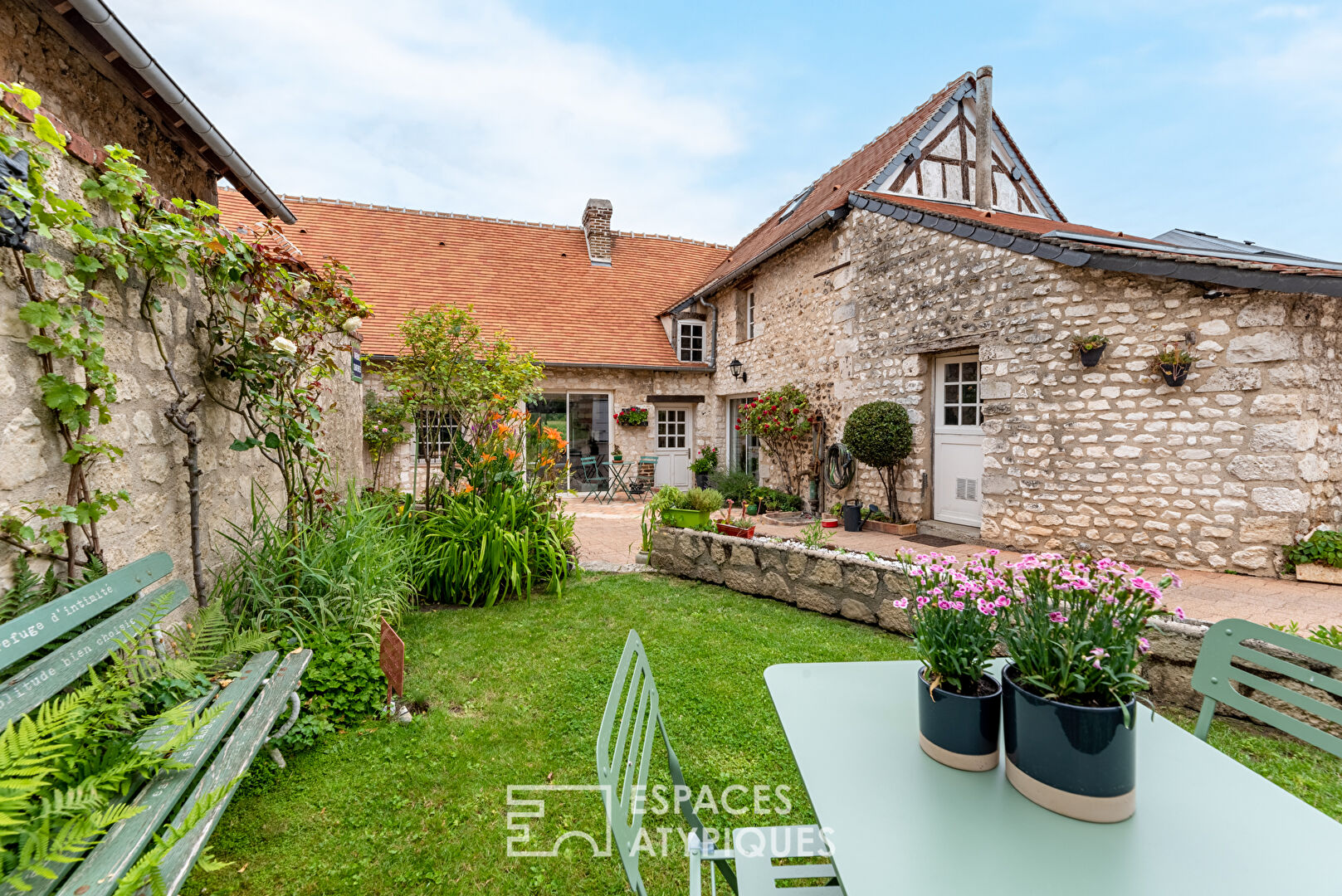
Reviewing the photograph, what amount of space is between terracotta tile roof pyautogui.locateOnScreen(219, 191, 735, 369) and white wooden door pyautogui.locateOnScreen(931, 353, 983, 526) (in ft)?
18.3

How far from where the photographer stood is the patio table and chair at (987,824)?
2.86ft

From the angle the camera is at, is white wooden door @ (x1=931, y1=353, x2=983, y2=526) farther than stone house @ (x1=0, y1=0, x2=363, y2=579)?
Yes

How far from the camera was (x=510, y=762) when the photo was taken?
2316mm

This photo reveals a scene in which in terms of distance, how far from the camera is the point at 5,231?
4.92 feet

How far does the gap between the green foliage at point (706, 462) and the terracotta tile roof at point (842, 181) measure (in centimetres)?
313

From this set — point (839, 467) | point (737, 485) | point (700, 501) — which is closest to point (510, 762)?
point (700, 501)

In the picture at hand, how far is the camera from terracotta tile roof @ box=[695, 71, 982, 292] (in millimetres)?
8180

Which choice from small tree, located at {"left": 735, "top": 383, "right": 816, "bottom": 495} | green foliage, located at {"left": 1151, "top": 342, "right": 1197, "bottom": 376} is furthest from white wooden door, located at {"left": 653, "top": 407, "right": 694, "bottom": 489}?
green foliage, located at {"left": 1151, "top": 342, "right": 1197, "bottom": 376}

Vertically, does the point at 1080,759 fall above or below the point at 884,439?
below

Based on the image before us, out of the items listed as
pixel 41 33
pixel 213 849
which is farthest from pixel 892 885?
pixel 41 33

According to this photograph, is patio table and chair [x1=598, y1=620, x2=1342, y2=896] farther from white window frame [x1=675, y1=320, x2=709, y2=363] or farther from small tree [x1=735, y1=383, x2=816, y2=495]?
white window frame [x1=675, y1=320, x2=709, y2=363]

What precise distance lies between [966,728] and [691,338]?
10.7 m

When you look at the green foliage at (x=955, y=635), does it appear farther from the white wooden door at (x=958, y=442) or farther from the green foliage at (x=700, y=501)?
the white wooden door at (x=958, y=442)

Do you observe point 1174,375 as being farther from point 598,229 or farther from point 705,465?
point 598,229
